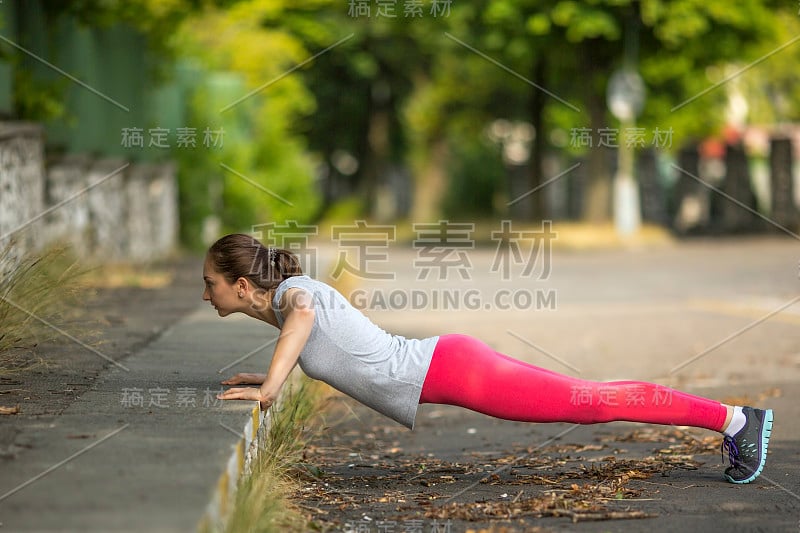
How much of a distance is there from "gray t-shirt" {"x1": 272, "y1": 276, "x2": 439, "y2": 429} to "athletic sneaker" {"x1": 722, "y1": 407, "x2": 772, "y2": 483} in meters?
1.32

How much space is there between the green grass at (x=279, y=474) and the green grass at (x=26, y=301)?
4.05 ft

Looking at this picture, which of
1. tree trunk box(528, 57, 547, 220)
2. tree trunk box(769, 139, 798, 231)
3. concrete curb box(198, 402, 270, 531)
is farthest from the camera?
tree trunk box(528, 57, 547, 220)

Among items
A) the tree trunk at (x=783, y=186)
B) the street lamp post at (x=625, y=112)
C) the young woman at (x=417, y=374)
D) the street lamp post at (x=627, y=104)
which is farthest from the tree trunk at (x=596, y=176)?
the young woman at (x=417, y=374)

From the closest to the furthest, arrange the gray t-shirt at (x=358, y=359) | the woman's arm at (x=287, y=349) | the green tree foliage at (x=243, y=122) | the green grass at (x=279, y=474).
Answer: the green grass at (x=279, y=474) < the woman's arm at (x=287, y=349) < the gray t-shirt at (x=358, y=359) < the green tree foliage at (x=243, y=122)

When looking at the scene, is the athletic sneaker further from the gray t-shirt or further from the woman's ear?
the woman's ear

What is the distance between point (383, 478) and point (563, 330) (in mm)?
6279

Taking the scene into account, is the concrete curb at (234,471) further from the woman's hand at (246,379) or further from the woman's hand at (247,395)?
the woman's hand at (246,379)

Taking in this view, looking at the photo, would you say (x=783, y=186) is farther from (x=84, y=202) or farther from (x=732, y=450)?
(x=732, y=450)

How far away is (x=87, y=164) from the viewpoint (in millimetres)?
14008

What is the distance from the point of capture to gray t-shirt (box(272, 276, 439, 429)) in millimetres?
5137

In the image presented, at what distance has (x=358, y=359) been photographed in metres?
5.14

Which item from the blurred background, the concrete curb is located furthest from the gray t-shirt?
the blurred background

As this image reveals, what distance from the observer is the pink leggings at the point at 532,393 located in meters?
5.14

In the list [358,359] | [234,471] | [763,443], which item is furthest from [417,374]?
[763,443]
